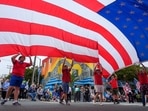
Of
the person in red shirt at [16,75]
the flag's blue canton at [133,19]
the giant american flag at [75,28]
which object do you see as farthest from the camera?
the person in red shirt at [16,75]

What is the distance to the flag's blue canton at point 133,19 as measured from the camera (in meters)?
7.03

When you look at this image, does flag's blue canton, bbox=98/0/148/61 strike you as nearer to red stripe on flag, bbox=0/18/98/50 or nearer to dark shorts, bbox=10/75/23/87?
red stripe on flag, bbox=0/18/98/50

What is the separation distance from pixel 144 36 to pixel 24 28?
9.64 ft

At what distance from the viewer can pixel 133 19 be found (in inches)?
294

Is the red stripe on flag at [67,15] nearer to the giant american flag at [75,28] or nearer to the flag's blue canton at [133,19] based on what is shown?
the giant american flag at [75,28]

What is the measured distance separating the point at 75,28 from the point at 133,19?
4.64 ft

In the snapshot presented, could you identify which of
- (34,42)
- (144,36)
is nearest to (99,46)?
(144,36)

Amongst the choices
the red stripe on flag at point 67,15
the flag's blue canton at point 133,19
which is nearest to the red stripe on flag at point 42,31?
the red stripe on flag at point 67,15

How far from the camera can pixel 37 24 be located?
751 cm

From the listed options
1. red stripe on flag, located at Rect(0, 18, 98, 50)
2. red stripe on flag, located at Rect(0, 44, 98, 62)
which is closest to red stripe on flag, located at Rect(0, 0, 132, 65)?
red stripe on flag, located at Rect(0, 18, 98, 50)

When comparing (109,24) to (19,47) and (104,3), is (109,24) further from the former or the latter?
(19,47)

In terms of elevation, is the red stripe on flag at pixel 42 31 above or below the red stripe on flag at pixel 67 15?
below

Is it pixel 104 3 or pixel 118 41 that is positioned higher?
pixel 104 3

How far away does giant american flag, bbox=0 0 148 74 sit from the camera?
23.7 feet
